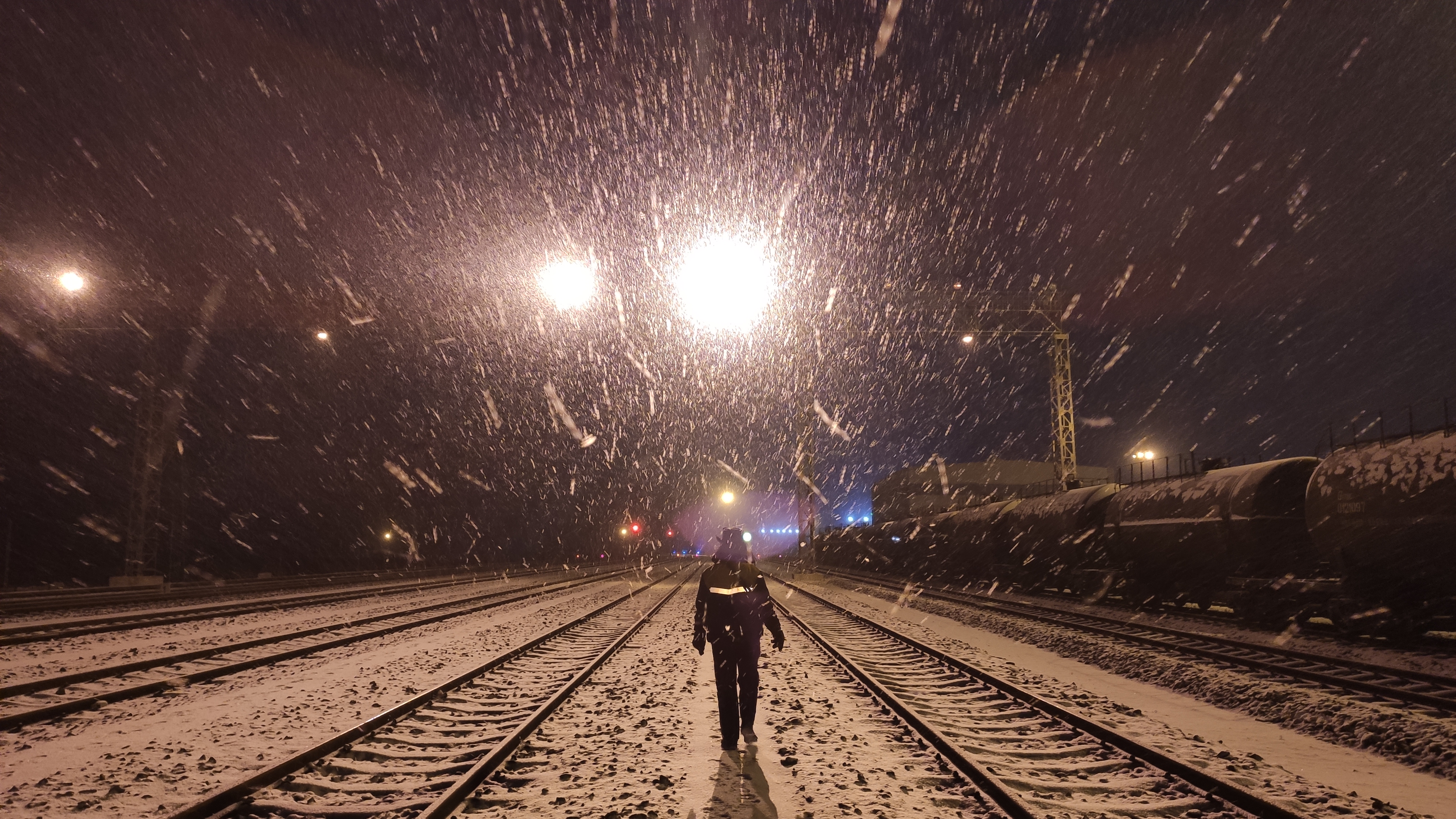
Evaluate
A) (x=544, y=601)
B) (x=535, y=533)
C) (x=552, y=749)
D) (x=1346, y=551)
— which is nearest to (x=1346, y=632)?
(x=1346, y=551)

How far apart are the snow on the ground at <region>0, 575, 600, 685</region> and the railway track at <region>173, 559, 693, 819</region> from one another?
18.4 feet

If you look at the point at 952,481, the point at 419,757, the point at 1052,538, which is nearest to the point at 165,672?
the point at 419,757

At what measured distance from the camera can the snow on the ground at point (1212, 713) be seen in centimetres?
605

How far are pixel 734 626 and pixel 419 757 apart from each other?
2.74m

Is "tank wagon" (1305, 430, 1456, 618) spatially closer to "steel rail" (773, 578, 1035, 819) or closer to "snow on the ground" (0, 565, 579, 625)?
"steel rail" (773, 578, 1035, 819)

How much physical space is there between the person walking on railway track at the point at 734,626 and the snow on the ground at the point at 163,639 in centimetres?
895

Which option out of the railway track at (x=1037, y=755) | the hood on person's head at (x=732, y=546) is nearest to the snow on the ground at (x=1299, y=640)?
the railway track at (x=1037, y=755)

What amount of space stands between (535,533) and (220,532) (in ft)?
126

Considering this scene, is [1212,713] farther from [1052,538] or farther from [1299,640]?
[1052,538]

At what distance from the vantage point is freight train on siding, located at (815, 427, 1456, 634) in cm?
1196

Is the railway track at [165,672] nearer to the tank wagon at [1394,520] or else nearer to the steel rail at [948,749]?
the steel rail at [948,749]

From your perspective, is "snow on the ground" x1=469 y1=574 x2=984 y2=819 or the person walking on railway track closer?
"snow on the ground" x1=469 y1=574 x2=984 y2=819

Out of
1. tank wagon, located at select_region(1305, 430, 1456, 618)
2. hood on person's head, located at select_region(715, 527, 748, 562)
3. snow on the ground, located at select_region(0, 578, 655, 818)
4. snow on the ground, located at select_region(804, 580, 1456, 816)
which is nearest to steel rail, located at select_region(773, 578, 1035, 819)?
snow on the ground, located at select_region(804, 580, 1456, 816)

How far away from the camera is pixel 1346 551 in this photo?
517 inches
